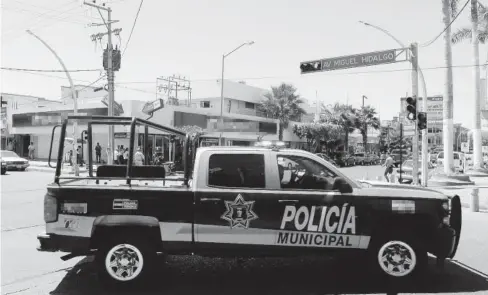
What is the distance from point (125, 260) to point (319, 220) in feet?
7.98

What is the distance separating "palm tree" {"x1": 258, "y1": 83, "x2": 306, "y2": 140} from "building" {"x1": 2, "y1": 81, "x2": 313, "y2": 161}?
3.60 ft

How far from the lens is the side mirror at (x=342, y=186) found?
17.7 feet

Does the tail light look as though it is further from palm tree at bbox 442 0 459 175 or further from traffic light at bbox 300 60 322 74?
palm tree at bbox 442 0 459 175

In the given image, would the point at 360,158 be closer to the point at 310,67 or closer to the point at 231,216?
the point at 310,67

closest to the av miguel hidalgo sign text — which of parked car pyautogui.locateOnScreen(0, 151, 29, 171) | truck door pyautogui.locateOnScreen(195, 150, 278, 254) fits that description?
truck door pyautogui.locateOnScreen(195, 150, 278, 254)

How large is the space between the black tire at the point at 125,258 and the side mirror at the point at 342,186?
2.38 meters

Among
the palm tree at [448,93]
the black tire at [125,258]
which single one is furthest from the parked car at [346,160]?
the black tire at [125,258]

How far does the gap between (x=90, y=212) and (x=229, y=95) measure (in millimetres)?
41591

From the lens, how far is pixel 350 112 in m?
54.0

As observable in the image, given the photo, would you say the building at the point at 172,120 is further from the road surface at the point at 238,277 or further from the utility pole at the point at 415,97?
the road surface at the point at 238,277

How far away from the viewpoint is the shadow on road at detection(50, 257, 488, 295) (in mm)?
5317

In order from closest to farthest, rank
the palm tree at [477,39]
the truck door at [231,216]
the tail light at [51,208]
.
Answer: the tail light at [51,208] < the truck door at [231,216] < the palm tree at [477,39]

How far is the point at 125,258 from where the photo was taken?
536 cm

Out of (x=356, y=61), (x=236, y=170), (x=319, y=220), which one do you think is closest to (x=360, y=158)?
(x=356, y=61)
